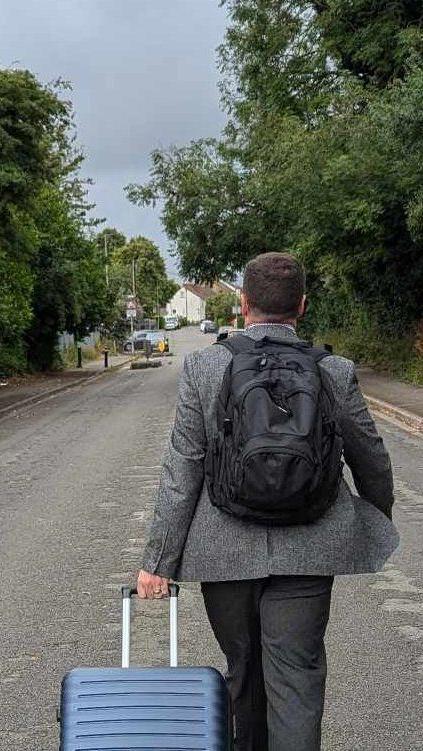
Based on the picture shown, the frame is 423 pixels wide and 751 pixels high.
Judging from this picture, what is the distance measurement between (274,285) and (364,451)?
571mm

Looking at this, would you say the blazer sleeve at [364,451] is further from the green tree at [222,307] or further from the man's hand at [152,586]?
the green tree at [222,307]

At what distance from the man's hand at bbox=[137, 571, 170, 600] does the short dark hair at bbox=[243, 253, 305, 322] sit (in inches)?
33.4

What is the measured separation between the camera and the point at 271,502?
9.82 ft

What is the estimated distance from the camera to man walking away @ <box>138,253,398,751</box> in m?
2.99

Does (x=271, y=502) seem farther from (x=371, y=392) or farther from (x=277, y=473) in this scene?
(x=371, y=392)

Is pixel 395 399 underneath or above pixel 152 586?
underneath

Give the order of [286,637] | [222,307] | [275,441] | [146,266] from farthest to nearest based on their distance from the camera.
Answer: [222,307]
[146,266]
[286,637]
[275,441]

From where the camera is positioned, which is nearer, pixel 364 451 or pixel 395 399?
pixel 364 451

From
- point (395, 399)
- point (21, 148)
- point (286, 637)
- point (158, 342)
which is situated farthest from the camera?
point (158, 342)

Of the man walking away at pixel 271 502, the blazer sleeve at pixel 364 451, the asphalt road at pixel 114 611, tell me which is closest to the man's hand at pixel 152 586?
the man walking away at pixel 271 502

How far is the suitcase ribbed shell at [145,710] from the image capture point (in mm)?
2914

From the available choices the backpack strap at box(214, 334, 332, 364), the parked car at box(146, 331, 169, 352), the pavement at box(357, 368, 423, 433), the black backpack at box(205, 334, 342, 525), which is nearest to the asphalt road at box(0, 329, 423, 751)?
the black backpack at box(205, 334, 342, 525)

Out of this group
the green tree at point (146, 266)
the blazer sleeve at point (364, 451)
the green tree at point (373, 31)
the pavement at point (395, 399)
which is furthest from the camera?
the green tree at point (146, 266)

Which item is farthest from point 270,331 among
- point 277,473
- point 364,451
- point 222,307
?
point 222,307
